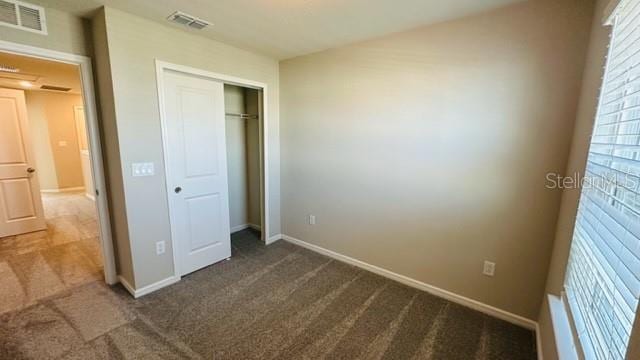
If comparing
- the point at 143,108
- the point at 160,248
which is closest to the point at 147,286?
the point at 160,248

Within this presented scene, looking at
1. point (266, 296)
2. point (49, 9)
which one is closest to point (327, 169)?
point (266, 296)

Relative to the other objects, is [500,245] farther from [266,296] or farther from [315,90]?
[315,90]

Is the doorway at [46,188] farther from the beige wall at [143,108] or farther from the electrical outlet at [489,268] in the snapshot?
the electrical outlet at [489,268]

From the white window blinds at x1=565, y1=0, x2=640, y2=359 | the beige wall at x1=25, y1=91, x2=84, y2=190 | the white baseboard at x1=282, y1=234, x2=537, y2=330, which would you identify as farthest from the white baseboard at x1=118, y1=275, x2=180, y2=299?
the beige wall at x1=25, y1=91, x2=84, y2=190

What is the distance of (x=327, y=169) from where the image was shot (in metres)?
3.04

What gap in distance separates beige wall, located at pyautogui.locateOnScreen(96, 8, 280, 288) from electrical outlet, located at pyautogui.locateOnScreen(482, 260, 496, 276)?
2892 mm

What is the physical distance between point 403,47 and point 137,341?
317cm

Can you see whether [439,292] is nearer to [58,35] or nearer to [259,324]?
[259,324]

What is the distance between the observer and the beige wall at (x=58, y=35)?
182 centimetres

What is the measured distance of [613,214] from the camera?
103cm

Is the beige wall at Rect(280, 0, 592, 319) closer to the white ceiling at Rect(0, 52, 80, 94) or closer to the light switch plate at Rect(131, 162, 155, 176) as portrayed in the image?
the light switch plate at Rect(131, 162, 155, 176)

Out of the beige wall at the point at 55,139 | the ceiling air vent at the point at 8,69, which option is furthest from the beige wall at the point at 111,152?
the beige wall at the point at 55,139

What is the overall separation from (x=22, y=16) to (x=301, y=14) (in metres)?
1.98

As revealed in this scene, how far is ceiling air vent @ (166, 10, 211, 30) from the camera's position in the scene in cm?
204
